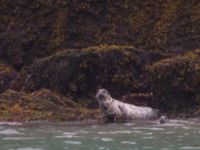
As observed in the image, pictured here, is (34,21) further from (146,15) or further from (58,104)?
(58,104)

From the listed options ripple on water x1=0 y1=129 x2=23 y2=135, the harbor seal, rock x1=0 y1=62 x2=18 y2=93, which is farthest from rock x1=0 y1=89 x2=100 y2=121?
rock x1=0 y1=62 x2=18 y2=93

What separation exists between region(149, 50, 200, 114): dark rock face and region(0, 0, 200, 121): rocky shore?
0.03 m

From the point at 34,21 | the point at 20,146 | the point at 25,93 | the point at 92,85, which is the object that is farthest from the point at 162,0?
the point at 20,146

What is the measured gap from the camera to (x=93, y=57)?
A: 1783 cm

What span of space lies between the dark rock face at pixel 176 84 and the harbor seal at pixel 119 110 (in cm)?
125

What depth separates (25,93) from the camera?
55.6 ft

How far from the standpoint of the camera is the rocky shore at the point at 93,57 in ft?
53.9

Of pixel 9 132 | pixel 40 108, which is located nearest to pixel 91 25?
pixel 40 108

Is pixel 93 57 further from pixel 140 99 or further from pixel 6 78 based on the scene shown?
pixel 6 78

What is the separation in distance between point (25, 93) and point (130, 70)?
316 cm

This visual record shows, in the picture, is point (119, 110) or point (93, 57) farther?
point (93, 57)

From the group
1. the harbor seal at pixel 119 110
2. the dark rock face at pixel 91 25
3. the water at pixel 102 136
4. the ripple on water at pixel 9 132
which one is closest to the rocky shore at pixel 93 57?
the dark rock face at pixel 91 25

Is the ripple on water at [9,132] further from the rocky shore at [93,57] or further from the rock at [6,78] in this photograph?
the rock at [6,78]

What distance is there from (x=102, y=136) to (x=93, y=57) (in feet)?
18.3
